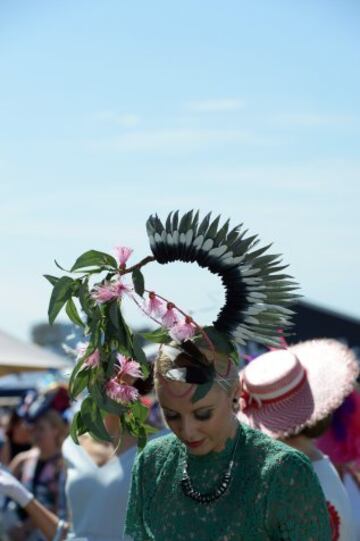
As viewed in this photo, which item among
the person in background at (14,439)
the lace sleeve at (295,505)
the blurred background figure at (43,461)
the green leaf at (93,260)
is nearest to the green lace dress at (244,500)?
the lace sleeve at (295,505)

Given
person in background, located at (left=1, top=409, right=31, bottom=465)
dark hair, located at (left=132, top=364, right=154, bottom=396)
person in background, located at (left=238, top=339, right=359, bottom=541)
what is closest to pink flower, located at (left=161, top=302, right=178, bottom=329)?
dark hair, located at (left=132, top=364, right=154, bottom=396)

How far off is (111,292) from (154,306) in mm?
124

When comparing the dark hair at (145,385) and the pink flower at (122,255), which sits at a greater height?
the pink flower at (122,255)

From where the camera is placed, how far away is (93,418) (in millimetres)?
3193

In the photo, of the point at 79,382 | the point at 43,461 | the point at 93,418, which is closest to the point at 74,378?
the point at 79,382

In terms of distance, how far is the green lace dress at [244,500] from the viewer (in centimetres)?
296

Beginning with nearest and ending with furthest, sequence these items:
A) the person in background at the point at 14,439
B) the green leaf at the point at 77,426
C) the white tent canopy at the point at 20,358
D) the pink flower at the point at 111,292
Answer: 1. the pink flower at the point at 111,292
2. the green leaf at the point at 77,426
3. the person in background at the point at 14,439
4. the white tent canopy at the point at 20,358

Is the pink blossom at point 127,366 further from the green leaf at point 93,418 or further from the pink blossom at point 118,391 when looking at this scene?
the green leaf at point 93,418

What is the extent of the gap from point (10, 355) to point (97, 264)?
20.3 feet

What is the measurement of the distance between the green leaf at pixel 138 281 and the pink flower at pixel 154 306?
1.1 inches

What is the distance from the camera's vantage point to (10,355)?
29.9 feet

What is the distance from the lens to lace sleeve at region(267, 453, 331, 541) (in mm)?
A: 2934

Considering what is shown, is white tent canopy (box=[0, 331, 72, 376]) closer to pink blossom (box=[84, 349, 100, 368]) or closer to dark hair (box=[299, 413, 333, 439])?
dark hair (box=[299, 413, 333, 439])

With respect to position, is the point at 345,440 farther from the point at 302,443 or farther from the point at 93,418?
the point at 93,418
